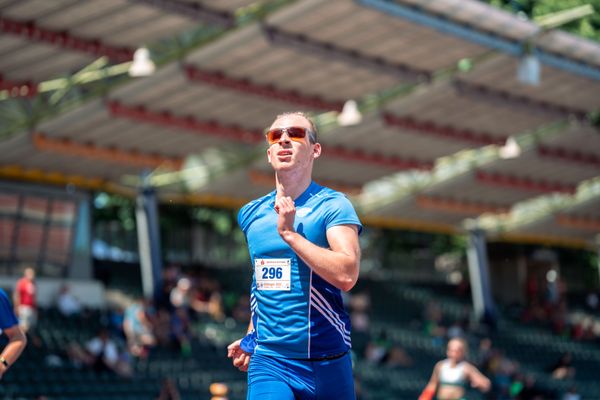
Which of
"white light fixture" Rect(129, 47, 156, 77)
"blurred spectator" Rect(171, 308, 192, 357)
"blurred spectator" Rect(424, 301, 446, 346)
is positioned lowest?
"blurred spectator" Rect(424, 301, 446, 346)

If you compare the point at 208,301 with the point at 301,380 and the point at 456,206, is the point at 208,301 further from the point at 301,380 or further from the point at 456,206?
the point at 301,380

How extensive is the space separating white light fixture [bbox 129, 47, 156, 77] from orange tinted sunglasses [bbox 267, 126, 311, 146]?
61.2 feet

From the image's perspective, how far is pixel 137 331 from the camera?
2320cm

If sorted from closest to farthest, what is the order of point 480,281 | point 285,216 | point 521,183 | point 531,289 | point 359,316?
1. point 285,216
2. point 359,316
3. point 521,183
4. point 480,281
5. point 531,289

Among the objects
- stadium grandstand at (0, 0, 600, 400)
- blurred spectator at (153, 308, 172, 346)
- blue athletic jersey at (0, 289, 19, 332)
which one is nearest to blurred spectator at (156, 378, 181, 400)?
stadium grandstand at (0, 0, 600, 400)

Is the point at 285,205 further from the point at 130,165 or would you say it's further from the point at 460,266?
the point at 460,266

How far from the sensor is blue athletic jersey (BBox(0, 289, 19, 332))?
6.36 metres

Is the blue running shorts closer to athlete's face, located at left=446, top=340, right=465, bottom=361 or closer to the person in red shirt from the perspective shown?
athlete's face, located at left=446, top=340, right=465, bottom=361

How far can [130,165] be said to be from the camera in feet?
97.7

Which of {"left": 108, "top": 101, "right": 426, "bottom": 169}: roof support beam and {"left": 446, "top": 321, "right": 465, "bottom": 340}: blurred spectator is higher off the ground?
{"left": 108, "top": 101, "right": 426, "bottom": 169}: roof support beam

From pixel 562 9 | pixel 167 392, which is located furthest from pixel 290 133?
pixel 562 9

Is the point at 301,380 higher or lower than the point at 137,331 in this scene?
higher

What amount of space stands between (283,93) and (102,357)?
8.62m

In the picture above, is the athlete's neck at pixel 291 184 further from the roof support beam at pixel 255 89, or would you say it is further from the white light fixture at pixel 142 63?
the roof support beam at pixel 255 89
